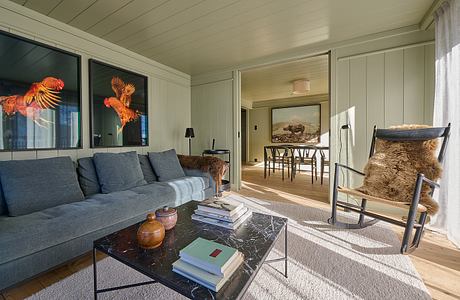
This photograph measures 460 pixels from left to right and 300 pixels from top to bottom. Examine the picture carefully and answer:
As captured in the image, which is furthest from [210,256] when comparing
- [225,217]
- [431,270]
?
[431,270]

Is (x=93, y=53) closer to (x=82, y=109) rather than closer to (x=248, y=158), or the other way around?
(x=82, y=109)

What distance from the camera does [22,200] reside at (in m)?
1.54

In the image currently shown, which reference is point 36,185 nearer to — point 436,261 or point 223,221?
point 223,221

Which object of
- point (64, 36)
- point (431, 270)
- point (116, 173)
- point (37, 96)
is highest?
point (64, 36)

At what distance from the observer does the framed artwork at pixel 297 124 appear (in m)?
6.22

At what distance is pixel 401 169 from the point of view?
194 cm

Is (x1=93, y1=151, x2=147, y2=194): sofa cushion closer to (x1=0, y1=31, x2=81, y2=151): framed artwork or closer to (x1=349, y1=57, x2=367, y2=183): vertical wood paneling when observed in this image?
(x1=0, y1=31, x2=81, y2=151): framed artwork

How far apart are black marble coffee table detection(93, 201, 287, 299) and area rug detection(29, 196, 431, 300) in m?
0.15

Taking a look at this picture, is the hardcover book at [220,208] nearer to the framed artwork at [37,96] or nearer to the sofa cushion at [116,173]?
the sofa cushion at [116,173]

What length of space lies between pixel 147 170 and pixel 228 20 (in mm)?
2097

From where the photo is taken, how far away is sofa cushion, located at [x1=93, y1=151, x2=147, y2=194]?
84.7 inches

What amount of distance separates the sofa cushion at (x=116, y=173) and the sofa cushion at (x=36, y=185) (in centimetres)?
27

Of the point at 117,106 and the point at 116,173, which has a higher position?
the point at 117,106

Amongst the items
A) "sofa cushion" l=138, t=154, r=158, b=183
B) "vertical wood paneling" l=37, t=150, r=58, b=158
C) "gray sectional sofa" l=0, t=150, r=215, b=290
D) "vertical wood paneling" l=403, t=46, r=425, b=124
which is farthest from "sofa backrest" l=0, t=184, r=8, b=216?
"vertical wood paneling" l=403, t=46, r=425, b=124
